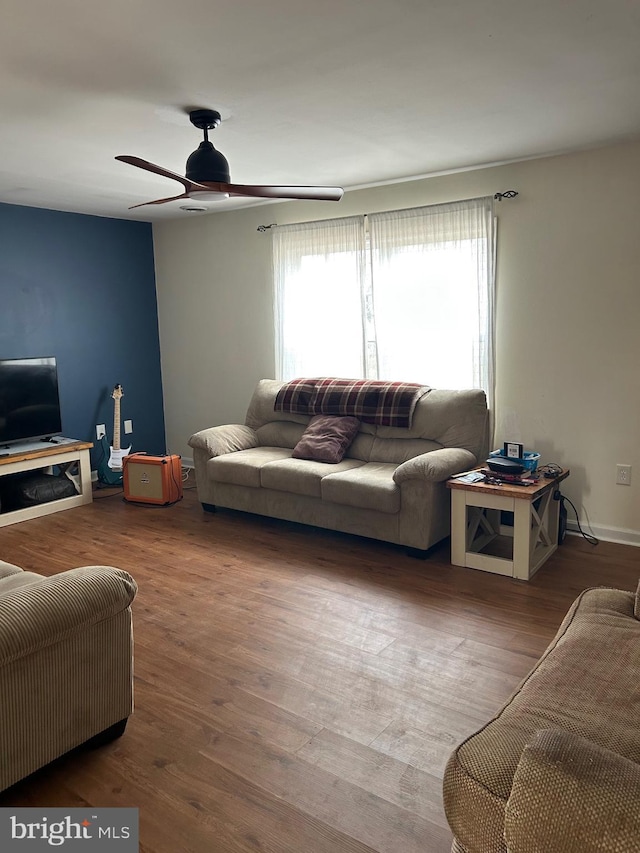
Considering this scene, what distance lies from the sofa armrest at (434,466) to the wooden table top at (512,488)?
0.30ft

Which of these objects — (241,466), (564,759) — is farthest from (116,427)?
(564,759)

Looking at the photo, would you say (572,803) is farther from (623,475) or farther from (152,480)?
(152,480)

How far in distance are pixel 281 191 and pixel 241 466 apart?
197 centimetres

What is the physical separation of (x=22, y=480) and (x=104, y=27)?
11.7 feet

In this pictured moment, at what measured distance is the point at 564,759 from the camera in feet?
3.67

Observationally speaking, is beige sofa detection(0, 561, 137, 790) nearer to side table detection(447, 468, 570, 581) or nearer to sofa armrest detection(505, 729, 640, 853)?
sofa armrest detection(505, 729, 640, 853)

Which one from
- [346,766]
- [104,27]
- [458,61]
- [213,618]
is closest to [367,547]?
[213,618]

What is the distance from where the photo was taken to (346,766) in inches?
82.4

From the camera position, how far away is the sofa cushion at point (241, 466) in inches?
177

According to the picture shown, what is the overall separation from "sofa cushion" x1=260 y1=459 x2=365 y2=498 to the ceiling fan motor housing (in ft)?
6.14

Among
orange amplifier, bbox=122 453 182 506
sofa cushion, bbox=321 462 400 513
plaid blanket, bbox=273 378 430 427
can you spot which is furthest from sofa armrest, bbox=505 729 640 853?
orange amplifier, bbox=122 453 182 506

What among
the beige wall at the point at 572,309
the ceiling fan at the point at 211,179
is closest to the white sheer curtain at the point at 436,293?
the beige wall at the point at 572,309

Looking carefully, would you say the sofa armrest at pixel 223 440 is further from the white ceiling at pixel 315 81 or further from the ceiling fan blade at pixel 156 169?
the ceiling fan blade at pixel 156 169

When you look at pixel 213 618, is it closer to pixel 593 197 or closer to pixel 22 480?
pixel 22 480
